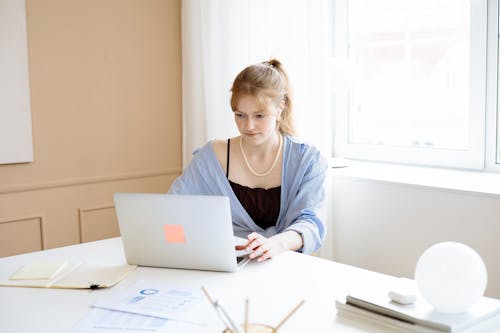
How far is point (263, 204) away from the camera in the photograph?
2285mm

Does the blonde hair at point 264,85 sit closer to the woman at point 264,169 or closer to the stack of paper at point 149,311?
the woman at point 264,169

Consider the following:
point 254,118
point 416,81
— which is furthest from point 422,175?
point 254,118

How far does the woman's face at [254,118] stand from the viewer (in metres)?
2.17

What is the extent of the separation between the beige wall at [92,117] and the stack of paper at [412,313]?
200cm

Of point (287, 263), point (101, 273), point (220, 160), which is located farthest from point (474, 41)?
point (101, 273)

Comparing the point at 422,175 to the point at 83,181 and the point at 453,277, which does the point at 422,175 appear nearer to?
the point at 453,277

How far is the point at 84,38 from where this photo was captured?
306 cm

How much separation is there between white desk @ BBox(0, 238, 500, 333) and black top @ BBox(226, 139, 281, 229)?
1.46 ft

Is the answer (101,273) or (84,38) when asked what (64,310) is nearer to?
(101,273)

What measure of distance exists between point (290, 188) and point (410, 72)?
1061 millimetres

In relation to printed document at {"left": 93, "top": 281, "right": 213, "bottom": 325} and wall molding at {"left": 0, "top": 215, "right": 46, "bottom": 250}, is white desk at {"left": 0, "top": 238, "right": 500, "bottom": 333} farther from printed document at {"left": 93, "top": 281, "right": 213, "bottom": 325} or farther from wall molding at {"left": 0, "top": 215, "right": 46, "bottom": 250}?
wall molding at {"left": 0, "top": 215, "right": 46, "bottom": 250}

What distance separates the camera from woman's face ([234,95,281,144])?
217cm

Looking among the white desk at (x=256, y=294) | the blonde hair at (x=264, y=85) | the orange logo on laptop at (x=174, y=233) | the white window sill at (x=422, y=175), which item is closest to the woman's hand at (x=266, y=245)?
the white desk at (x=256, y=294)

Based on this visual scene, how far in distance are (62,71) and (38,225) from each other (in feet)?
2.46
